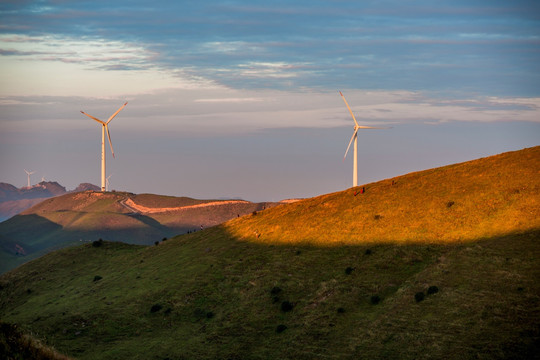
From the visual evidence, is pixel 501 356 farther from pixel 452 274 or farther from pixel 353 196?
pixel 353 196

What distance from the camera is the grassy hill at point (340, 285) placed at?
64.2m

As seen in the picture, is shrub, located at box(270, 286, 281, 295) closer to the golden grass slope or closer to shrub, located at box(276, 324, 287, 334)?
shrub, located at box(276, 324, 287, 334)

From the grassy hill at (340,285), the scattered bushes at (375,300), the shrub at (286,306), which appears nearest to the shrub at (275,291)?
the grassy hill at (340,285)

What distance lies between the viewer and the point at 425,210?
10169cm

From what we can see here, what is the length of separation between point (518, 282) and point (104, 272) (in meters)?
89.9

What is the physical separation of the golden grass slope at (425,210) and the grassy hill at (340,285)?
351mm

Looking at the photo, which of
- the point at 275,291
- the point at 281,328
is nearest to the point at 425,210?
the point at 275,291

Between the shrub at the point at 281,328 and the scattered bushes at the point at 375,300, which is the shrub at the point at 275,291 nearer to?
the shrub at the point at 281,328

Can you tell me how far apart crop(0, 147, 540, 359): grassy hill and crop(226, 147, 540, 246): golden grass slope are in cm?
35

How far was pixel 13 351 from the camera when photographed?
3562cm

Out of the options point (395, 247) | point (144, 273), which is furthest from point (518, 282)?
point (144, 273)

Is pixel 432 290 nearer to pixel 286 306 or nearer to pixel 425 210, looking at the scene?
pixel 286 306

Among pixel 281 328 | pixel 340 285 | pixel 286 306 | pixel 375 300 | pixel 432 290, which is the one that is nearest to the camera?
pixel 432 290

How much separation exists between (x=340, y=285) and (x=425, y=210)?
1118 inches
